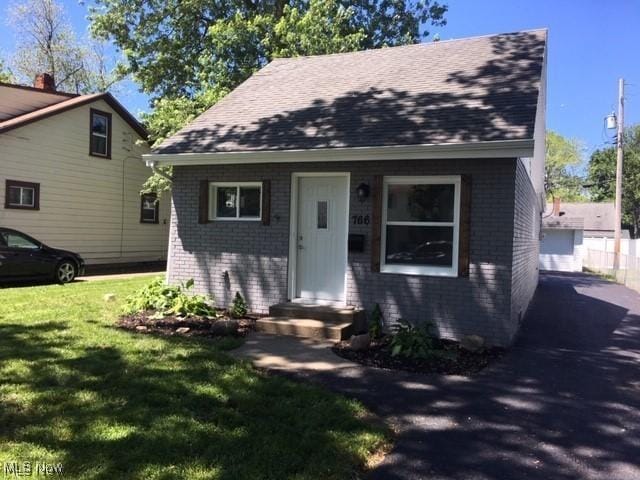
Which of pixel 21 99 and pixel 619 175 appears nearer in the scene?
pixel 21 99

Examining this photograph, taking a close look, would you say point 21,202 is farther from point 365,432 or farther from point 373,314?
point 365,432

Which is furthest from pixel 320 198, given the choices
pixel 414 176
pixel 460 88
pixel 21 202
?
pixel 21 202

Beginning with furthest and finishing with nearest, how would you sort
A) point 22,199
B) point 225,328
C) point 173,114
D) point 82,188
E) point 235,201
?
point 82,188 → point 173,114 → point 22,199 → point 235,201 → point 225,328

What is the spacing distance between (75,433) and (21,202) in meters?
13.6

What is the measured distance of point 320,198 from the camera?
8.85m

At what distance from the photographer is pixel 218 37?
18.2m

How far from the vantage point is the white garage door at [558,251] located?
28844mm

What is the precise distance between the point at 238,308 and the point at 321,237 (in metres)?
1.78

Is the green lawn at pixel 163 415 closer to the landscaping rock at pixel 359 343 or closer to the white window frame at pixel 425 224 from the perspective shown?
the landscaping rock at pixel 359 343

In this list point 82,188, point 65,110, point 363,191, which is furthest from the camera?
point 82,188

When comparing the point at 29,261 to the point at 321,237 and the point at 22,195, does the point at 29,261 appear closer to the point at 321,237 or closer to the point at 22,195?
the point at 22,195

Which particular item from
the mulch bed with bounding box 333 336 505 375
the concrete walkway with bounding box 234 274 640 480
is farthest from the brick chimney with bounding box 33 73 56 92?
the mulch bed with bounding box 333 336 505 375

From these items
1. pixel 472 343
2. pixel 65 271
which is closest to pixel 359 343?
A: pixel 472 343

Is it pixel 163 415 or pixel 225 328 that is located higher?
pixel 225 328
